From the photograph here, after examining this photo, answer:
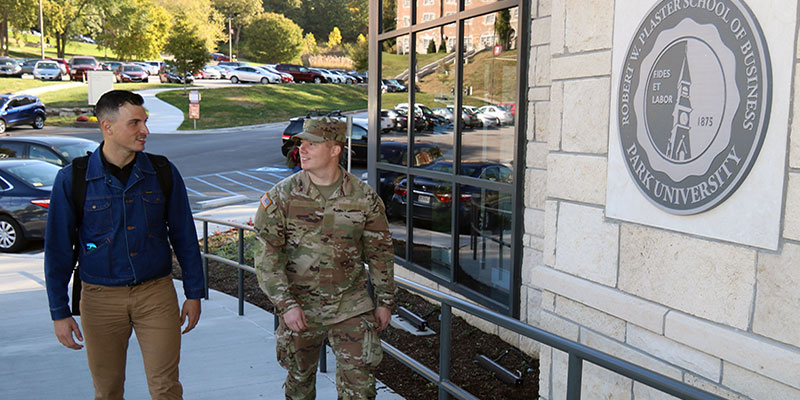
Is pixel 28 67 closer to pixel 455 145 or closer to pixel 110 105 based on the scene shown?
pixel 455 145

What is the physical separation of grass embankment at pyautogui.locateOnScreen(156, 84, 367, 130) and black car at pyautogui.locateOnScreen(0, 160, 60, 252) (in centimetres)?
2120

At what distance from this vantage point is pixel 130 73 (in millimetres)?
48562

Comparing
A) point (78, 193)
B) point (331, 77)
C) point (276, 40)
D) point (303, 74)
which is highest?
→ point (276, 40)

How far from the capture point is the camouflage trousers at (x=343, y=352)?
11.6 feet

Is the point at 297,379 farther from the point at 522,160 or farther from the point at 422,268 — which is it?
the point at 422,268

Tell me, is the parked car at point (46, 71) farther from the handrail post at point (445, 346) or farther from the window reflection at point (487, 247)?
the handrail post at point (445, 346)

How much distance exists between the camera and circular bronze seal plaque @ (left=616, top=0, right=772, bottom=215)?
9.00 ft

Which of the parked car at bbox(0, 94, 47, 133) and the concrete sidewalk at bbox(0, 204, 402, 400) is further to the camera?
the parked car at bbox(0, 94, 47, 133)

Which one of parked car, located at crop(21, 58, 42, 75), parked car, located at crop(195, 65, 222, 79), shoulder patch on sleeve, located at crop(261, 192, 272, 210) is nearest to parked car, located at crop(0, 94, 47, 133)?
parked car, located at crop(21, 58, 42, 75)

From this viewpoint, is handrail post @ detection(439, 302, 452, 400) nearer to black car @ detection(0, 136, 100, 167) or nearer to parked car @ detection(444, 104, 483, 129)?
parked car @ detection(444, 104, 483, 129)

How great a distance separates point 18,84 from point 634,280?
45906 millimetres

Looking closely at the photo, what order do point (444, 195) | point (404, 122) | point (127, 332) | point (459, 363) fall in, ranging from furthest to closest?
1. point (404, 122)
2. point (444, 195)
3. point (459, 363)
4. point (127, 332)

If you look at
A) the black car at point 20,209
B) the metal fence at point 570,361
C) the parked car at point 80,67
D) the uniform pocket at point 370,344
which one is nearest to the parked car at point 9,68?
the parked car at point 80,67


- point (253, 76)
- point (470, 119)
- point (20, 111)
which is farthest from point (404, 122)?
point (253, 76)
